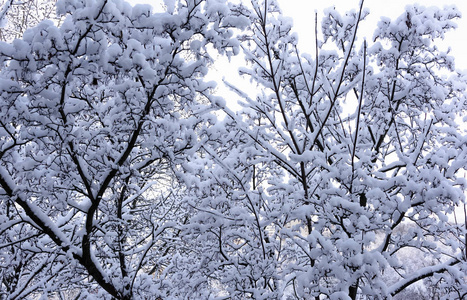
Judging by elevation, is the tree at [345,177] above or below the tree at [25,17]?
below

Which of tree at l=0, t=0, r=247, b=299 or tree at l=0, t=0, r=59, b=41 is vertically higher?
tree at l=0, t=0, r=59, b=41

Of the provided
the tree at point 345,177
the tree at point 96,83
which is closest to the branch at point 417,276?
the tree at point 345,177

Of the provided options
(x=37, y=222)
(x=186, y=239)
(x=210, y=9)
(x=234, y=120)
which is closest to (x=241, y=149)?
(x=234, y=120)

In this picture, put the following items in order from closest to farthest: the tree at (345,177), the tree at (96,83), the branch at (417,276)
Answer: the tree at (96,83), the tree at (345,177), the branch at (417,276)

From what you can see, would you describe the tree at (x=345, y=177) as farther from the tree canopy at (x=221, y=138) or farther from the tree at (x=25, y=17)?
the tree at (x=25, y=17)

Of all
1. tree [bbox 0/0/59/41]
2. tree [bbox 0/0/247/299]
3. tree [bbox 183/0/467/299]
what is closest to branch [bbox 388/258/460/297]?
tree [bbox 183/0/467/299]

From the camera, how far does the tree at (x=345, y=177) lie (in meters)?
2.35

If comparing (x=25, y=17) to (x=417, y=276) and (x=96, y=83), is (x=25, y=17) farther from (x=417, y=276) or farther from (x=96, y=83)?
(x=417, y=276)

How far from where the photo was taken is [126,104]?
249cm

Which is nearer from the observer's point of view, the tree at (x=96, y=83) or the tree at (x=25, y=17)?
the tree at (x=96, y=83)

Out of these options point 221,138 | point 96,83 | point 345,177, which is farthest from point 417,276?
point 96,83

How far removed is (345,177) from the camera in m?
2.60

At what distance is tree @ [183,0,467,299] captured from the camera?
2.35 m

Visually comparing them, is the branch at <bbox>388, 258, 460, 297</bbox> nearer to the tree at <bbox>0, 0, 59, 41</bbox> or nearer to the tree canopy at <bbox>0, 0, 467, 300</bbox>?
the tree canopy at <bbox>0, 0, 467, 300</bbox>
